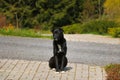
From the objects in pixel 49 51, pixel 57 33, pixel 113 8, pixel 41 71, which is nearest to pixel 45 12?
pixel 113 8

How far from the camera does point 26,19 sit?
62594mm

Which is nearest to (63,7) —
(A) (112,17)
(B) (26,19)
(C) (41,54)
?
(B) (26,19)

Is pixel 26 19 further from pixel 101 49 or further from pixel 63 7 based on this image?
pixel 101 49

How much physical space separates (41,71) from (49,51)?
424 centimetres

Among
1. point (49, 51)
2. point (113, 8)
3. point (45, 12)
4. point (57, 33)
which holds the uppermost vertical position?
point (57, 33)

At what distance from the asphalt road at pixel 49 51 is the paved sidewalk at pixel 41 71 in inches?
43.9

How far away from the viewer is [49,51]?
14.3 metres

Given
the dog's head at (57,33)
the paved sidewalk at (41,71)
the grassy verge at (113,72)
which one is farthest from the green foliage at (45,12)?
the dog's head at (57,33)

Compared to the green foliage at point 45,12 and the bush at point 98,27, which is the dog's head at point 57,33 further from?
the green foliage at point 45,12

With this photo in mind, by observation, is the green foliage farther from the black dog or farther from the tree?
the black dog

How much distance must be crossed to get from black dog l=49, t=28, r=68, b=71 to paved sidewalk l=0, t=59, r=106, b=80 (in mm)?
191

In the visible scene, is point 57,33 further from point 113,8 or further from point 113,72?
point 113,8

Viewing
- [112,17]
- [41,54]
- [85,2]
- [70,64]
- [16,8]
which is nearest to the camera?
[70,64]

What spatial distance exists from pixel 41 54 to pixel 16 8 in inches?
1983
